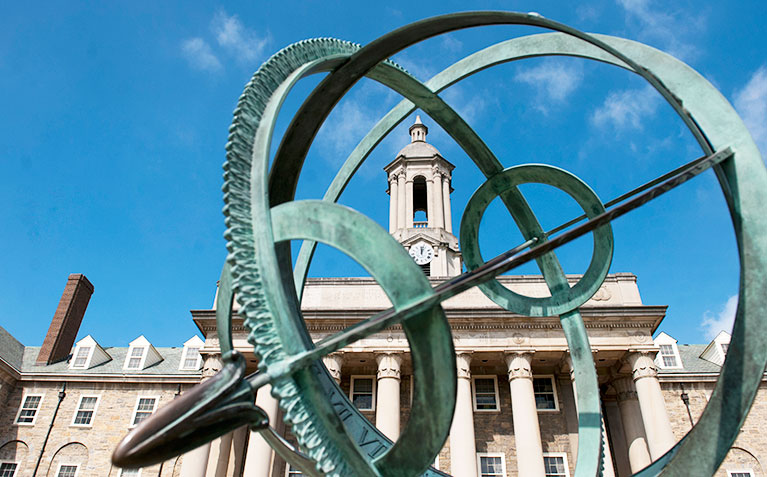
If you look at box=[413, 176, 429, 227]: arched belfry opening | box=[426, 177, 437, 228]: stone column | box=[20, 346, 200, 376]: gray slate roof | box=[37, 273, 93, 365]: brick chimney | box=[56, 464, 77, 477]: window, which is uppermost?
box=[413, 176, 429, 227]: arched belfry opening

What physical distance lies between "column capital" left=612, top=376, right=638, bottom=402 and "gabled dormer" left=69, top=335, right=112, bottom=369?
106 ft

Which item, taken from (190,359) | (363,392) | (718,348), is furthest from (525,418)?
(190,359)

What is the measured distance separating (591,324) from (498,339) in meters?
4.51

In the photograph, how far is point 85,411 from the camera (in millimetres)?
33656

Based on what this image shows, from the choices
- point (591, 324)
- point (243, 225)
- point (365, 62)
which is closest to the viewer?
point (243, 225)

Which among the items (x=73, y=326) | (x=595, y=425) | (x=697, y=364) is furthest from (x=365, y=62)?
(x=73, y=326)

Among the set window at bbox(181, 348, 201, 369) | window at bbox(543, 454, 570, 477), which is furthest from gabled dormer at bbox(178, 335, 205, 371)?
window at bbox(543, 454, 570, 477)

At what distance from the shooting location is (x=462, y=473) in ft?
76.9

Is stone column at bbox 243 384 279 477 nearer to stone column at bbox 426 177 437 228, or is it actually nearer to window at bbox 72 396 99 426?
window at bbox 72 396 99 426

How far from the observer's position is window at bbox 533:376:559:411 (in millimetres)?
28875

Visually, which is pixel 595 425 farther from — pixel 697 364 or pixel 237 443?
pixel 697 364

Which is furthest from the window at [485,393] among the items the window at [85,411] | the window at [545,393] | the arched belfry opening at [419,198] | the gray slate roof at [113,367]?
the window at [85,411]

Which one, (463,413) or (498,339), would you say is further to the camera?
(498,339)

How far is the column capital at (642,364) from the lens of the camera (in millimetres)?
25953
